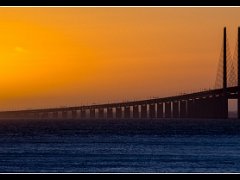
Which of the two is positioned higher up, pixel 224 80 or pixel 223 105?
pixel 224 80

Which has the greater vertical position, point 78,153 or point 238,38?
point 238,38

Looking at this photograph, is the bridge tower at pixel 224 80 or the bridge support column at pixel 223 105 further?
the bridge support column at pixel 223 105

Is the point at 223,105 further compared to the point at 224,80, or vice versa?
the point at 223,105

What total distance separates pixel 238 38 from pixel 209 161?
7696 cm

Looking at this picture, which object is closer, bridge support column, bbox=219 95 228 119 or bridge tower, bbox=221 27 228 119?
bridge tower, bbox=221 27 228 119

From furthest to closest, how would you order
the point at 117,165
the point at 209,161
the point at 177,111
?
the point at 177,111, the point at 209,161, the point at 117,165

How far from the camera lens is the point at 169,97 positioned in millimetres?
113125
